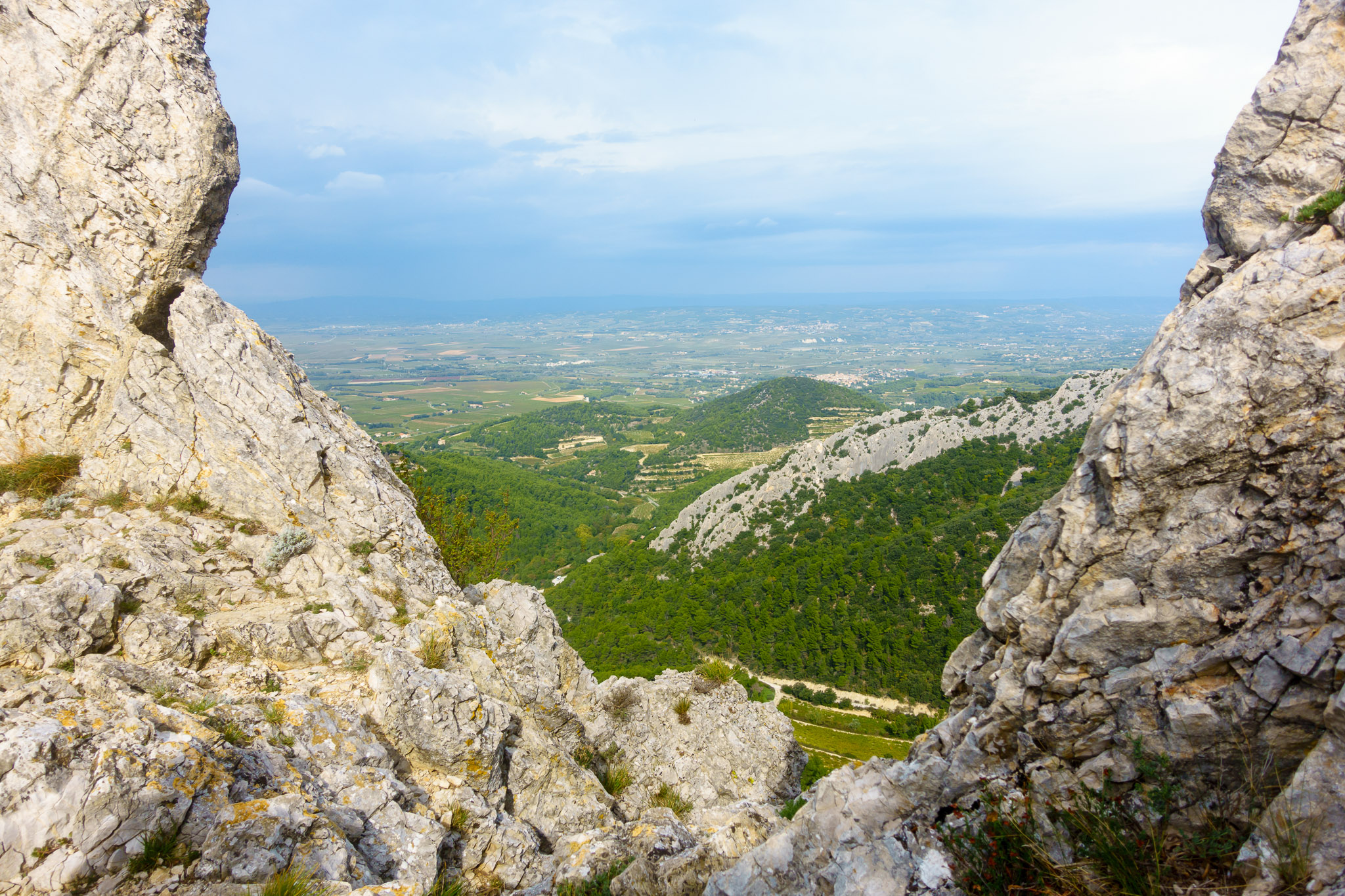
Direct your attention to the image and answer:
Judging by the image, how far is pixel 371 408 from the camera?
190 metres

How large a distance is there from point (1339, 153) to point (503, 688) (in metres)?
18.6

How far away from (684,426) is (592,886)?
519ft

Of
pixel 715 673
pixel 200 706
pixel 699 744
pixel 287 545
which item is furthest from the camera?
pixel 715 673

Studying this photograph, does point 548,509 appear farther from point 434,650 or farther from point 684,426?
point 434,650

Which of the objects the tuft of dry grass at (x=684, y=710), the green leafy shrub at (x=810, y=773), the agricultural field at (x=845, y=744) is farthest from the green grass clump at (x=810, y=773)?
the agricultural field at (x=845, y=744)

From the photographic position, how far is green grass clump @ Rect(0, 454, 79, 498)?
1156 cm

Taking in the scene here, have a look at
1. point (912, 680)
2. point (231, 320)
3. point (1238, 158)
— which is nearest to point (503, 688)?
point (231, 320)

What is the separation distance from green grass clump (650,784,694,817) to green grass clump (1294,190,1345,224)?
18233 millimetres

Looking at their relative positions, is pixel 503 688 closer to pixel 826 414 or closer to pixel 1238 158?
pixel 1238 158

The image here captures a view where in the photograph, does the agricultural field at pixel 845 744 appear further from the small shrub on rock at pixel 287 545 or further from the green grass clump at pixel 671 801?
the small shrub on rock at pixel 287 545

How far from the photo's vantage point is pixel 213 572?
1189 cm

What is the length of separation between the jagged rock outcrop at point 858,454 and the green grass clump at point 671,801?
44.4 metres

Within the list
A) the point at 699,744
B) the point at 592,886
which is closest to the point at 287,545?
the point at 592,886

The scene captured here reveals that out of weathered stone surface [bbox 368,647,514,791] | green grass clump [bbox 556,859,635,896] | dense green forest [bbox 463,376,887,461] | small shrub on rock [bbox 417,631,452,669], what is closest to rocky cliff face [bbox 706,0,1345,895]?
green grass clump [bbox 556,859,635,896]
